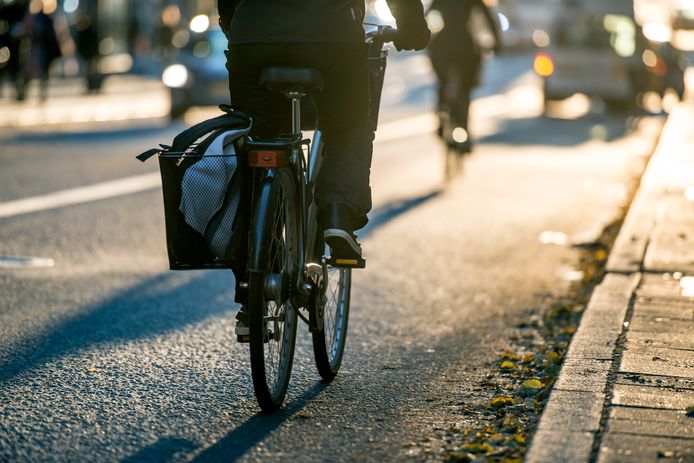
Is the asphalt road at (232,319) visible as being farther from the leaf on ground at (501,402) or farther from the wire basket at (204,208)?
the wire basket at (204,208)

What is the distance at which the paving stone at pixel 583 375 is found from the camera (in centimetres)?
486

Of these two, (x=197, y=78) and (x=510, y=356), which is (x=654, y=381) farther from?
(x=197, y=78)

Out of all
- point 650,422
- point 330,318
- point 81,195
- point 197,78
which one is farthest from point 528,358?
point 197,78

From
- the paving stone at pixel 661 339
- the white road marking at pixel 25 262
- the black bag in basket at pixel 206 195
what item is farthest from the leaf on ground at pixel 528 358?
the white road marking at pixel 25 262

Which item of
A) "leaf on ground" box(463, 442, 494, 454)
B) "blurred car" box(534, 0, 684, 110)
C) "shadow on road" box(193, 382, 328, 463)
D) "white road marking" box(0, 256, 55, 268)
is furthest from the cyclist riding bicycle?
"blurred car" box(534, 0, 684, 110)

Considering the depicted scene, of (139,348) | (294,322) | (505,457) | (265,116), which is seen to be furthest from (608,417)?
(139,348)

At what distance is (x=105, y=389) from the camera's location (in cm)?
510

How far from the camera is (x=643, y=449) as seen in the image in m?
4.08

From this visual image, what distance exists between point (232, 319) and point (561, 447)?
110 inches

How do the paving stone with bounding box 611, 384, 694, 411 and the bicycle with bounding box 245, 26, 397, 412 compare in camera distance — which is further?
the paving stone with bounding box 611, 384, 694, 411

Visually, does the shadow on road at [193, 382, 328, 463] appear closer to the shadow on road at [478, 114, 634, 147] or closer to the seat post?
the seat post

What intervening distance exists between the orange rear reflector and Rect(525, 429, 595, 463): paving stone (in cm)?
126

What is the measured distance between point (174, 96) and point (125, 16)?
22880 millimetres

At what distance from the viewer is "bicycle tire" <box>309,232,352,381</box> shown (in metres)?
5.09
